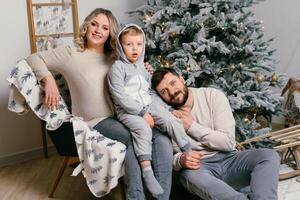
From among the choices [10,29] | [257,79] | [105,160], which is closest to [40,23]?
[10,29]

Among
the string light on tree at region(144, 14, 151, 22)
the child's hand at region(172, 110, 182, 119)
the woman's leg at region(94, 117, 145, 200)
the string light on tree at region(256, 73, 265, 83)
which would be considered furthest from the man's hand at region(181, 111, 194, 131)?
the string light on tree at region(144, 14, 151, 22)

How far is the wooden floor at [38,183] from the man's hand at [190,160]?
66 centimetres

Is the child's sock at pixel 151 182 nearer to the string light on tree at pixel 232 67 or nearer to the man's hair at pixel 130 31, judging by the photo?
the man's hair at pixel 130 31

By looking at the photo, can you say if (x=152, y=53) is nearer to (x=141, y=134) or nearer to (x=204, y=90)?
→ (x=204, y=90)

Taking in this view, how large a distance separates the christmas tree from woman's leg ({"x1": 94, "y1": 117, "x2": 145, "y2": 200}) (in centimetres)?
63

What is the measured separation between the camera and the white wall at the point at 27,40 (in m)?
3.01

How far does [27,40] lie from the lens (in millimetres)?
3100

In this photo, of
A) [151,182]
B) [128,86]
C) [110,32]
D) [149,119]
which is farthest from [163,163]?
[110,32]

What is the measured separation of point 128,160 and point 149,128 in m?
0.20

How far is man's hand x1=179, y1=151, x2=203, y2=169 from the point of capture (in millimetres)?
2074

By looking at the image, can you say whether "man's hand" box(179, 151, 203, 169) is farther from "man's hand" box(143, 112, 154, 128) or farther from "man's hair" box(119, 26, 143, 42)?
"man's hair" box(119, 26, 143, 42)

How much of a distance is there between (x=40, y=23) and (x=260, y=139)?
1.87 meters

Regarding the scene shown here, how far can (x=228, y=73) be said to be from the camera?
2.63 metres

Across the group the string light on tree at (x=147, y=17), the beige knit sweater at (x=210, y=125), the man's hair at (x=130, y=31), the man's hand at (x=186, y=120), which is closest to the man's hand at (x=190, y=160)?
the beige knit sweater at (x=210, y=125)
